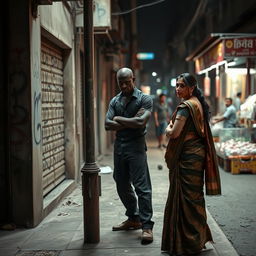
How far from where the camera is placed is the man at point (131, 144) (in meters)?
5.48

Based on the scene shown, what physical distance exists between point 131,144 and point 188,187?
103 cm

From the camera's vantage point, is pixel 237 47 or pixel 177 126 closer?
pixel 177 126

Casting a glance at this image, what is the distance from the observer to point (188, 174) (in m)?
4.92

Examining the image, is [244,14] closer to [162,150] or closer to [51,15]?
[162,150]

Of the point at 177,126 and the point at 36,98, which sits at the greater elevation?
the point at 36,98

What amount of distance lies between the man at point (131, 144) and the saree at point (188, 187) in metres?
0.57

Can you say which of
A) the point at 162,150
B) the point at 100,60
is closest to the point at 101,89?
the point at 100,60

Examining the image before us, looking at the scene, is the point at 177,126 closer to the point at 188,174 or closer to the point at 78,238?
the point at 188,174

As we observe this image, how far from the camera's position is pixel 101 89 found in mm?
14852

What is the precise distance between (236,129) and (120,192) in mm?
7746

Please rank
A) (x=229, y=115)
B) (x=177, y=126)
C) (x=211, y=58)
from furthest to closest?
(x=211, y=58), (x=229, y=115), (x=177, y=126)

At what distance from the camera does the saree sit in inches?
193

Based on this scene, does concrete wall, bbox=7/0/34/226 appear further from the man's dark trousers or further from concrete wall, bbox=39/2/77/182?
concrete wall, bbox=39/2/77/182

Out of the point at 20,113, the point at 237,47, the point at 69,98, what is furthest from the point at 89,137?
the point at 237,47
